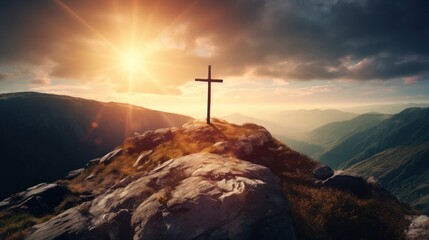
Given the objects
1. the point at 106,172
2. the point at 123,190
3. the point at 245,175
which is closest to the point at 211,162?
the point at 245,175

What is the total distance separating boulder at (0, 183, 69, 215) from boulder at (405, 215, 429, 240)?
94.4 ft

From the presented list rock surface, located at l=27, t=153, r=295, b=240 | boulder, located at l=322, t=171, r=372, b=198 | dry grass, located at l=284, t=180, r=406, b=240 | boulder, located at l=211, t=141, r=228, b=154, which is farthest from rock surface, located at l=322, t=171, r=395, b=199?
boulder, located at l=211, t=141, r=228, b=154

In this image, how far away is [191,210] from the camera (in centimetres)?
1508

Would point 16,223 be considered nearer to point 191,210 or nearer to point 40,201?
point 40,201

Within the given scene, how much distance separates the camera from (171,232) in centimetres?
1437

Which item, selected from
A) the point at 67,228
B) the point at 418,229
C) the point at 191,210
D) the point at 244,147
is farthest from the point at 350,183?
the point at 67,228

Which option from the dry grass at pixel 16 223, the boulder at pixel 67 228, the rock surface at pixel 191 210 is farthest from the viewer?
the dry grass at pixel 16 223

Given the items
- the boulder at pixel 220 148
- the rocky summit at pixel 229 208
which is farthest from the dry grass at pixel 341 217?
the boulder at pixel 220 148

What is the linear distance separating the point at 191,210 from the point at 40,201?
19977 millimetres

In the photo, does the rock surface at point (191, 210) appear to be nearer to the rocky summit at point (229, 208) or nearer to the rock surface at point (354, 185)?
the rocky summit at point (229, 208)

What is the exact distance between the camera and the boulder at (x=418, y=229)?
55.3 feet

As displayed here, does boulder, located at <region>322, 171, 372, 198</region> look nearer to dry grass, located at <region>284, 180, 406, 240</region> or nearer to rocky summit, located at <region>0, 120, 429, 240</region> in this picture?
rocky summit, located at <region>0, 120, 429, 240</region>

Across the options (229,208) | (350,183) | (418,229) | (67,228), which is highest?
(229,208)

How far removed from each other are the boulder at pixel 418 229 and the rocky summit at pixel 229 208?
5 centimetres
